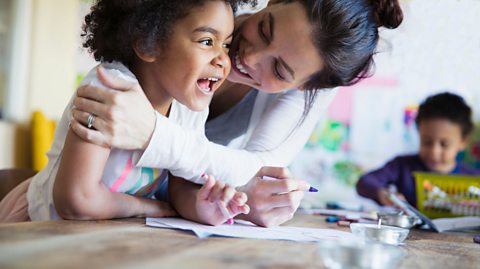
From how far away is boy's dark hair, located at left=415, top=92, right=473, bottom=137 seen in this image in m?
2.92

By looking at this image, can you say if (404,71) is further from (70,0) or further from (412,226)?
(412,226)

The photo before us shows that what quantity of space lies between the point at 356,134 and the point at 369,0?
3.06m

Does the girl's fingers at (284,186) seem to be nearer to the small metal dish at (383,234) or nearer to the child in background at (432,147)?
the small metal dish at (383,234)

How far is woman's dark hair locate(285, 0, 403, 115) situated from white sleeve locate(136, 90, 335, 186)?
0.37ft

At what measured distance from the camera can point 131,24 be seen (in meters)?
1.17

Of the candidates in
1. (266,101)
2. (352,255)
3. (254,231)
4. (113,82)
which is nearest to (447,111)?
(266,101)

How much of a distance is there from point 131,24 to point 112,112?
0.26 metres

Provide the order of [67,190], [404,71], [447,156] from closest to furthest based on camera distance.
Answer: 1. [67,190]
2. [447,156]
3. [404,71]

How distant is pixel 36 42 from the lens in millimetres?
3383

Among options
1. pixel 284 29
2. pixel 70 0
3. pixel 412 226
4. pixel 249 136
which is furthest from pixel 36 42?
pixel 412 226

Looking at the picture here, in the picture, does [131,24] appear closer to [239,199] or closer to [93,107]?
[93,107]

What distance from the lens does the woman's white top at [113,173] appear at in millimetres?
1124

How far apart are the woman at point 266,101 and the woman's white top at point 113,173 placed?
6cm

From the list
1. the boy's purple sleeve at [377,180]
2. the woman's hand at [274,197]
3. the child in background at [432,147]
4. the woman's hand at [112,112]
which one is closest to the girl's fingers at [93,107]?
the woman's hand at [112,112]
